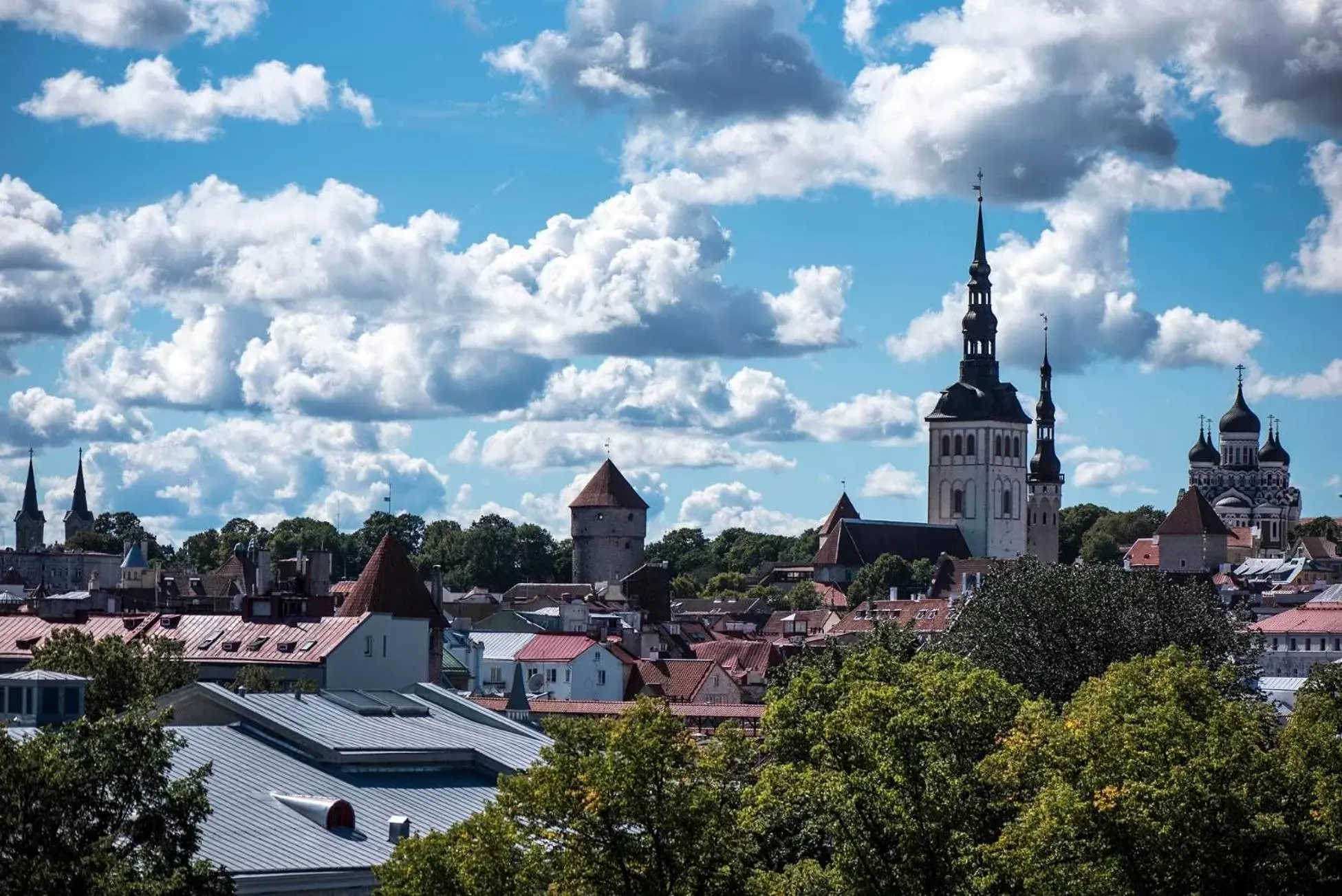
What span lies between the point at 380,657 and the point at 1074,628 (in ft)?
79.3

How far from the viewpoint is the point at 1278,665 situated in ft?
407

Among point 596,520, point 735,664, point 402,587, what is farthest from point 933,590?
point 402,587

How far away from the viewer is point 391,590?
8731 cm

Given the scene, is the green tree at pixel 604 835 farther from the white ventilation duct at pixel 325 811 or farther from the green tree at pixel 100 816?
the white ventilation duct at pixel 325 811

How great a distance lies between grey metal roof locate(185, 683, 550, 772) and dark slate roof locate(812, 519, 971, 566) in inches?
5588

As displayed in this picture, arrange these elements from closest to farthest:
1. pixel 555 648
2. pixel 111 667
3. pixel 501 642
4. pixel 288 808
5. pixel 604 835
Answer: pixel 604 835 → pixel 288 808 → pixel 111 667 → pixel 555 648 → pixel 501 642

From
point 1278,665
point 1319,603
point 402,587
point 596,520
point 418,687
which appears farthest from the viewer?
point 596,520

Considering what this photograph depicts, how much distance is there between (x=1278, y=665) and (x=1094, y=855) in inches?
3578

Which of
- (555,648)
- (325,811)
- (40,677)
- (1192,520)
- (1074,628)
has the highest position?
(1192,520)

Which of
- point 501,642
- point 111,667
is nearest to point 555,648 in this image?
point 501,642

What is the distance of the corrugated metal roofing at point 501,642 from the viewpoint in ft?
364

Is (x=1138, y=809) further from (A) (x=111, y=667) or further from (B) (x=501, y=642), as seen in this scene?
(B) (x=501, y=642)

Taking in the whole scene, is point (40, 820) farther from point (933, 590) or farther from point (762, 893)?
point (933, 590)

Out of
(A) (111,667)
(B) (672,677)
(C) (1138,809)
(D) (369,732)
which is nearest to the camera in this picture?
(C) (1138,809)
